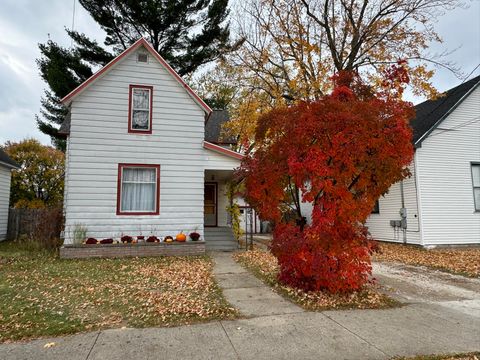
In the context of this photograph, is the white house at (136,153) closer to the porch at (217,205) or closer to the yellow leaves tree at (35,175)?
the porch at (217,205)

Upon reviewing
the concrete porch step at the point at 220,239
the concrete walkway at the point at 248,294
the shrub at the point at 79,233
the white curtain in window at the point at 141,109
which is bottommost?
the concrete walkway at the point at 248,294

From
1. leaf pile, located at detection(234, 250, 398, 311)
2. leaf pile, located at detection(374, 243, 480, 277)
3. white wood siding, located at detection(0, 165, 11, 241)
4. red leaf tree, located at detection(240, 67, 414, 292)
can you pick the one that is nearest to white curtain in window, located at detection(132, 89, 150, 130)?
red leaf tree, located at detection(240, 67, 414, 292)

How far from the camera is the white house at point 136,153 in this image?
35.5 ft

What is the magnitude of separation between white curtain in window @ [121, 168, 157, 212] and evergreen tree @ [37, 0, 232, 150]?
1147 cm

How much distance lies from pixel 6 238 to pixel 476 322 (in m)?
19.4

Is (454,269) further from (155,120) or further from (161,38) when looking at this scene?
(161,38)

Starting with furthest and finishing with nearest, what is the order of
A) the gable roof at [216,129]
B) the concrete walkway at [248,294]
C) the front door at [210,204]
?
the gable roof at [216,129]
the front door at [210,204]
the concrete walkway at [248,294]

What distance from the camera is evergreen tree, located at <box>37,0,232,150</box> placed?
1919 cm

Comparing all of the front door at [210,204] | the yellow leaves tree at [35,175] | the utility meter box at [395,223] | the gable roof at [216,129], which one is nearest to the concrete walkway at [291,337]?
the utility meter box at [395,223]

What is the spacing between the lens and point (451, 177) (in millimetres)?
13695

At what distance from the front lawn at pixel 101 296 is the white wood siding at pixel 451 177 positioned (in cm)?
979

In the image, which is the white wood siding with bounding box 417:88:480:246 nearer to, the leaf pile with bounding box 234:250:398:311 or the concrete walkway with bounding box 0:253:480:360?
the leaf pile with bounding box 234:250:398:311

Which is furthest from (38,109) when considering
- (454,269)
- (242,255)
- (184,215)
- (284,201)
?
(454,269)

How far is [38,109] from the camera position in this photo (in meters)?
21.3
